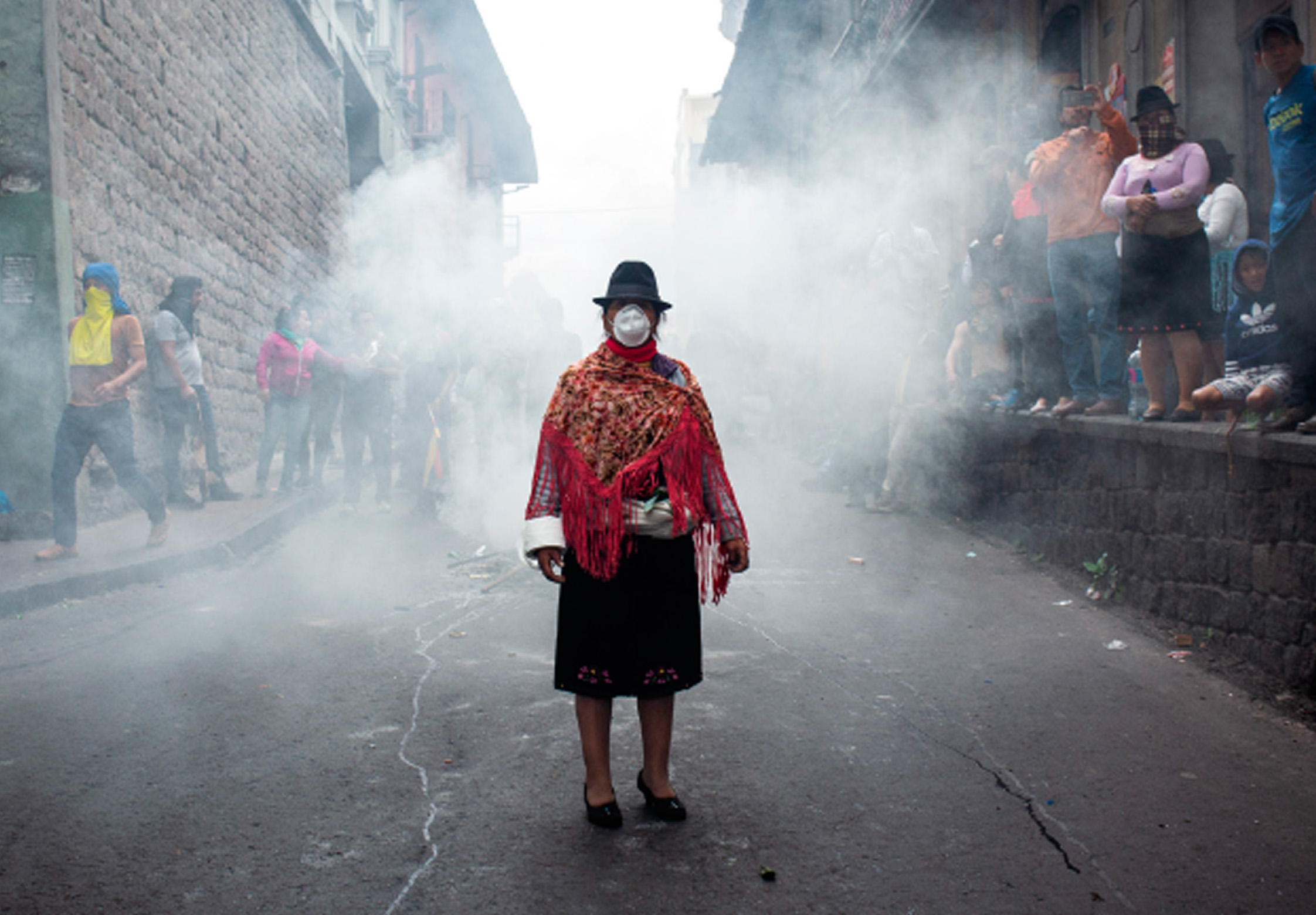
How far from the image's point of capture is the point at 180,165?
9000 mm

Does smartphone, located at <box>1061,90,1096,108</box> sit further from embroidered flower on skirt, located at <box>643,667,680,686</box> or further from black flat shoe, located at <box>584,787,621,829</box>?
black flat shoe, located at <box>584,787,621,829</box>

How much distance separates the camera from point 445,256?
584 inches

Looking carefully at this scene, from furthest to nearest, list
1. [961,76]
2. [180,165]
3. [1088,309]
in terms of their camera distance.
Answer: [961,76], [180,165], [1088,309]

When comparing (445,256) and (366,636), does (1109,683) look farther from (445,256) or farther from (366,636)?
(445,256)

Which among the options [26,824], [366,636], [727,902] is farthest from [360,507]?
[727,902]

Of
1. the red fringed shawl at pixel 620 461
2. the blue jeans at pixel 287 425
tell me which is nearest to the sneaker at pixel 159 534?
the blue jeans at pixel 287 425

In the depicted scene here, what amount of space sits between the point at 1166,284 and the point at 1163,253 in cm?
15

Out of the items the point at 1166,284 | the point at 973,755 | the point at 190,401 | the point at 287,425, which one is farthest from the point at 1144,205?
the point at 287,425

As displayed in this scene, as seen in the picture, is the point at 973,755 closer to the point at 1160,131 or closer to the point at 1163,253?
the point at 1163,253

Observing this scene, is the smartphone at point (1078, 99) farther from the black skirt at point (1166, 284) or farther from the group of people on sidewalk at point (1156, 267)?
the black skirt at point (1166, 284)

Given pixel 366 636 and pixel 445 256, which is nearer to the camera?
pixel 366 636

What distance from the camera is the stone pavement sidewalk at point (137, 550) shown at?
16.5 feet

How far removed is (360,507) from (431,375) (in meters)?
1.27

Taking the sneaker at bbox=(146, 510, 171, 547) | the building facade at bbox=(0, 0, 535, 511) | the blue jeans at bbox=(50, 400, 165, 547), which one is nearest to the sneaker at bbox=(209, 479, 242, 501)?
the building facade at bbox=(0, 0, 535, 511)
